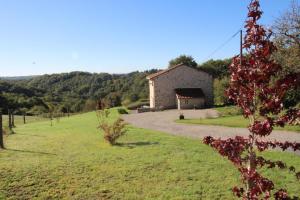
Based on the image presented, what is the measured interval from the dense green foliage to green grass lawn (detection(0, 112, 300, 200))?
49.1 m

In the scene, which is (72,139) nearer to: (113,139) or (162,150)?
(113,139)

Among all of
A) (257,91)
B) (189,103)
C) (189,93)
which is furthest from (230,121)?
(257,91)

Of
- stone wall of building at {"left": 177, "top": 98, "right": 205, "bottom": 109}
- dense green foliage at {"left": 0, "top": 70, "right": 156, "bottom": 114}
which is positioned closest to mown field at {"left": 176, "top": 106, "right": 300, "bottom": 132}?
stone wall of building at {"left": 177, "top": 98, "right": 205, "bottom": 109}

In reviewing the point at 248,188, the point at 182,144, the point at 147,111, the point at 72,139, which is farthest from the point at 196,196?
the point at 147,111

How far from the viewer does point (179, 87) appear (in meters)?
49.2

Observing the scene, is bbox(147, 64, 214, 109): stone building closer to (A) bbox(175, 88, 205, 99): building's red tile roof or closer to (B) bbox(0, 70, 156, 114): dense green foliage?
(A) bbox(175, 88, 205, 99): building's red tile roof

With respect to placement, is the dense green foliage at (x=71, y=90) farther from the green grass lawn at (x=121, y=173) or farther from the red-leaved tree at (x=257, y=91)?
the red-leaved tree at (x=257, y=91)

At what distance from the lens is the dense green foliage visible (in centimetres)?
7115

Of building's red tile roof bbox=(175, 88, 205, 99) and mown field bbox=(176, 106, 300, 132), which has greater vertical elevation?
building's red tile roof bbox=(175, 88, 205, 99)

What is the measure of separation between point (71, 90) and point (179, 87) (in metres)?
75.2

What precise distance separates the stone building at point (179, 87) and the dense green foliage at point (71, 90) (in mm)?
16993

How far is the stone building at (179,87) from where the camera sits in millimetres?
47625

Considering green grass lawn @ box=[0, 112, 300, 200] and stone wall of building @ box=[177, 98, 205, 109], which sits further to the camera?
stone wall of building @ box=[177, 98, 205, 109]

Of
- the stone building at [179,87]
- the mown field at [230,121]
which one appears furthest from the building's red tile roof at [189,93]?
the mown field at [230,121]
